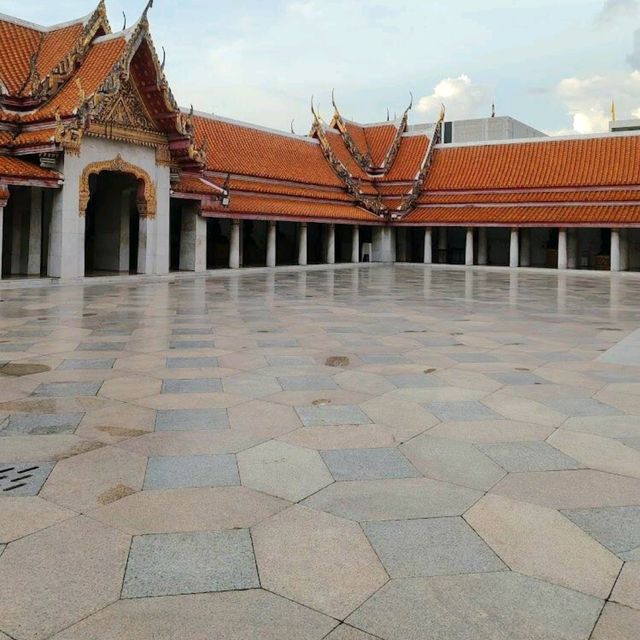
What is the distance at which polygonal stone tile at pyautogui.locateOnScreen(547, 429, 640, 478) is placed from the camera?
3.99m

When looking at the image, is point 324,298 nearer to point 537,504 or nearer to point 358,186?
point 537,504

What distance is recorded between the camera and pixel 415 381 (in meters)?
6.39

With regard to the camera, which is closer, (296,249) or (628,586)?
(628,586)

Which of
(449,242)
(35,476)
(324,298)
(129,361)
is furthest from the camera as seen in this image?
(449,242)

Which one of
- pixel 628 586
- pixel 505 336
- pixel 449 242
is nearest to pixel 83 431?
pixel 628 586

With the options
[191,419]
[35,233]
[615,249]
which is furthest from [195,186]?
[191,419]

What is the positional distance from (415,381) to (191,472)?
305 cm

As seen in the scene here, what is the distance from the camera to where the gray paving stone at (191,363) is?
22.8ft

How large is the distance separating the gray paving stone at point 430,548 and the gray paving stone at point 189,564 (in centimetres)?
58

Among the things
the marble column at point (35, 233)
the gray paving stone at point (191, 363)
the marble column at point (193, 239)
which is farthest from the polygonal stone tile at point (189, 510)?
the marble column at point (193, 239)

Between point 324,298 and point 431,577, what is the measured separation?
1297cm

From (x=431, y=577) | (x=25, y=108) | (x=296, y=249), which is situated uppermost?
(x=25, y=108)

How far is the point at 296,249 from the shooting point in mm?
35094

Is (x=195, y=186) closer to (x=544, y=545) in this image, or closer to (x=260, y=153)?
(x=260, y=153)
